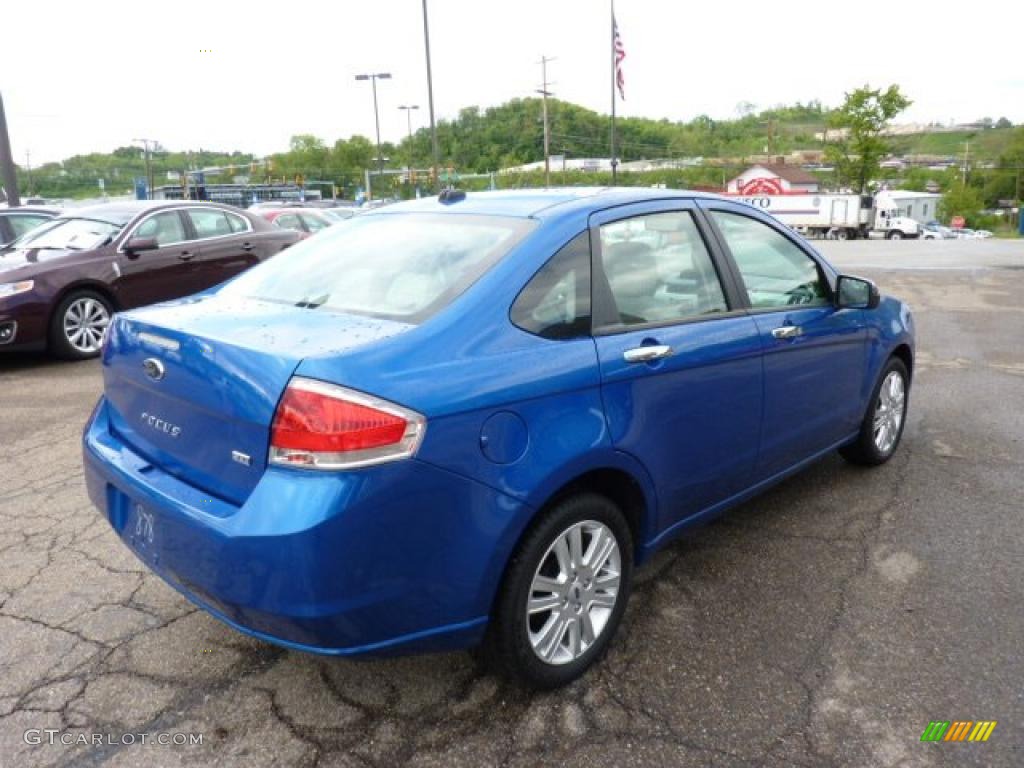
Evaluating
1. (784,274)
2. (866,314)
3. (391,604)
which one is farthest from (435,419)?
(866,314)

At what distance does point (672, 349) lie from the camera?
288 cm

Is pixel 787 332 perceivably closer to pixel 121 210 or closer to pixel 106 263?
pixel 106 263

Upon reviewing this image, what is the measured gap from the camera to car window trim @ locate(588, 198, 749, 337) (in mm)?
2746

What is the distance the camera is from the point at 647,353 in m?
2.77

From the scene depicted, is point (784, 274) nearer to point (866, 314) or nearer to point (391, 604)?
point (866, 314)

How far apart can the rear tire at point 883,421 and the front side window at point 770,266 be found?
0.87m

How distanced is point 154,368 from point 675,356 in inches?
67.9

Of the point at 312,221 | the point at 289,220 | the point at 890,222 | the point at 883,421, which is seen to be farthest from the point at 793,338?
the point at 890,222

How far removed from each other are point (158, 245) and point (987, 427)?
24.6ft

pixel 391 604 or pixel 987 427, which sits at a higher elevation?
pixel 391 604

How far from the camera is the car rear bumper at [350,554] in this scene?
208cm

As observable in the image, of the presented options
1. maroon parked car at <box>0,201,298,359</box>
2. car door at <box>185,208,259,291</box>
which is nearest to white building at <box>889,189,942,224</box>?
car door at <box>185,208,259,291</box>

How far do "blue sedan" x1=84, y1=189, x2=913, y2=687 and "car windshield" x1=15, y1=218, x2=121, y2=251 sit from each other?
579cm

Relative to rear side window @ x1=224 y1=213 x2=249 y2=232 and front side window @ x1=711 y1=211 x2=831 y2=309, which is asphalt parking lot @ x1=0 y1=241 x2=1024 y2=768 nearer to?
front side window @ x1=711 y1=211 x2=831 y2=309
